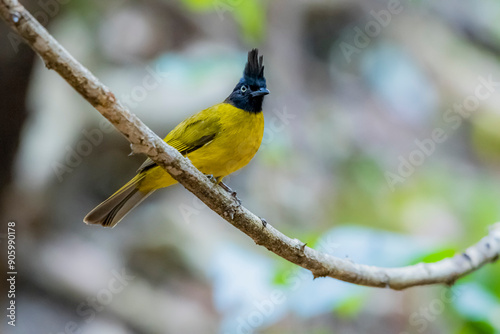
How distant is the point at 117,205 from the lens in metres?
3.03

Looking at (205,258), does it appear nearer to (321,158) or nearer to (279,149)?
(279,149)

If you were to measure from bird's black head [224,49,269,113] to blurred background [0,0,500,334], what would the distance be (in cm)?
89

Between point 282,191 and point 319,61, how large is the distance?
237cm

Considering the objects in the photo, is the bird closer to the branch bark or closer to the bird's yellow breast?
the bird's yellow breast

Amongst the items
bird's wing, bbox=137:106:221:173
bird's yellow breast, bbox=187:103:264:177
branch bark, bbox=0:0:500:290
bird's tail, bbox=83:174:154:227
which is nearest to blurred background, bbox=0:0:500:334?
branch bark, bbox=0:0:500:290

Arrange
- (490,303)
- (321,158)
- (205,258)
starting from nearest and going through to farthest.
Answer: (490,303) < (205,258) < (321,158)

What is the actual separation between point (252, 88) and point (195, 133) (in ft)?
1.85

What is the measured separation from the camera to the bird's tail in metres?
2.95

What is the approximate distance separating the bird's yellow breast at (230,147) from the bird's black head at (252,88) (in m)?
0.16

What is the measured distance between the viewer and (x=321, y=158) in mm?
6551

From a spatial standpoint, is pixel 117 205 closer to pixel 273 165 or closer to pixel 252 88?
pixel 252 88

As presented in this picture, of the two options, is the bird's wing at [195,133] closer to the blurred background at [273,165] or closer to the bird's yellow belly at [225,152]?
the bird's yellow belly at [225,152]

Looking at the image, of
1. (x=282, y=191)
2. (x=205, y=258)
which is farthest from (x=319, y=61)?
(x=205, y=258)

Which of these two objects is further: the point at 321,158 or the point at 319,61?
the point at 319,61
